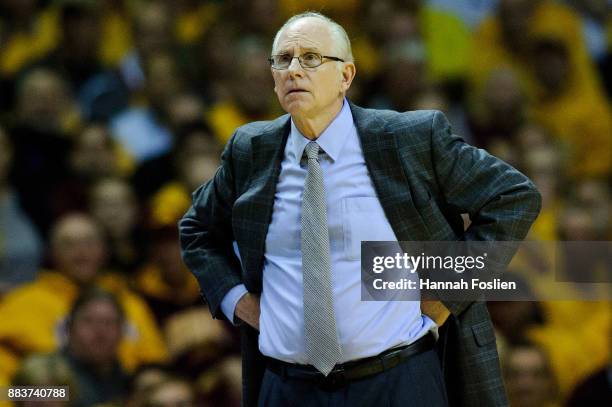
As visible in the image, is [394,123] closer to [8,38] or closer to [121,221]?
[121,221]

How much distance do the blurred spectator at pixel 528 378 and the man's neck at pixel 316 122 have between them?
192cm

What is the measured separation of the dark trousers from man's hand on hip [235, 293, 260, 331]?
0.16m

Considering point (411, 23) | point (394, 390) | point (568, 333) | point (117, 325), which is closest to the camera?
point (394, 390)

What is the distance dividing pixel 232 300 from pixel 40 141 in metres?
2.23

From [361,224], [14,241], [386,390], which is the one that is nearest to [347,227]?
[361,224]

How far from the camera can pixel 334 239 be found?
2.48 m

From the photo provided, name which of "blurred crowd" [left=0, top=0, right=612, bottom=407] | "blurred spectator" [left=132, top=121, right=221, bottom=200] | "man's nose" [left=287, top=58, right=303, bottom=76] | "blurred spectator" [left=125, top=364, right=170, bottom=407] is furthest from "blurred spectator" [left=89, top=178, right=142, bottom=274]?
"man's nose" [left=287, top=58, right=303, bottom=76]

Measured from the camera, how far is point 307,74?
8.23 feet

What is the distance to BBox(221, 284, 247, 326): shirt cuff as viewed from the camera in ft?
8.62

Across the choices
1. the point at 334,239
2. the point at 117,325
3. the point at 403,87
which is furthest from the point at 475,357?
the point at 403,87

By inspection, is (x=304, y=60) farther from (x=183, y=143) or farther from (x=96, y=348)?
(x=183, y=143)

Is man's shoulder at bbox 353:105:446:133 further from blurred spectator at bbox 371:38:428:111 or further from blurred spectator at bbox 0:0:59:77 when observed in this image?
blurred spectator at bbox 0:0:59:77

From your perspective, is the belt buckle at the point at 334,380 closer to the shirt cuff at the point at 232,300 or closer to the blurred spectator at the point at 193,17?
the shirt cuff at the point at 232,300

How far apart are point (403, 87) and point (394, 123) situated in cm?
250
